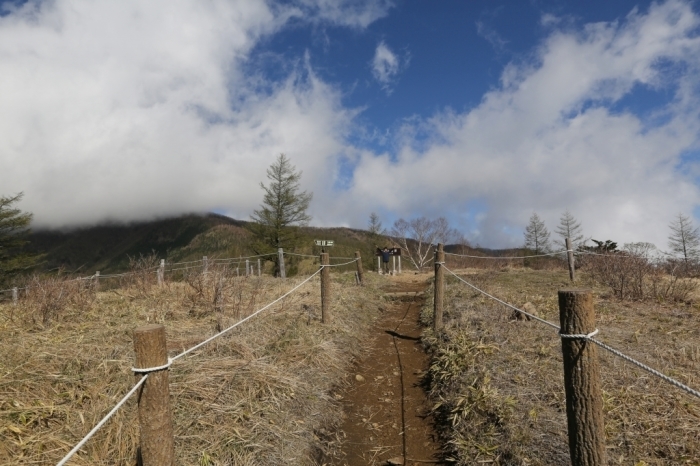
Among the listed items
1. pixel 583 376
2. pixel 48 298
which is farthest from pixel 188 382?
pixel 48 298

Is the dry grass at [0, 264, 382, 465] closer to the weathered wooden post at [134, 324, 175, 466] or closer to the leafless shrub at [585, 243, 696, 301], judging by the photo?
the weathered wooden post at [134, 324, 175, 466]

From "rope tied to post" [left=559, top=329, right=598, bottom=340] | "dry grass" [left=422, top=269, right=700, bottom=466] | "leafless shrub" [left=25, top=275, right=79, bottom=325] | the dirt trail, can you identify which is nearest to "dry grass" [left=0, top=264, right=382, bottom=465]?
"leafless shrub" [left=25, top=275, right=79, bottom=325]

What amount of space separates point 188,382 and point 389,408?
92.4 inches

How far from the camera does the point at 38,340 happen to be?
5.09m

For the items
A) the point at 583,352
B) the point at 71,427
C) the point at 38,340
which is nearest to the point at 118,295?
the point at 38,340

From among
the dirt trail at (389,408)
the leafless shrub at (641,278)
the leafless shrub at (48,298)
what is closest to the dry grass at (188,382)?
the leafless shrub at (48,298)

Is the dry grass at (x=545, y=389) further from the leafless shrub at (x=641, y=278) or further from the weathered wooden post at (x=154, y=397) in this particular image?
the weathered wooden post at (x=154, y=397)

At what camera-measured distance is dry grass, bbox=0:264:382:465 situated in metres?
3.10

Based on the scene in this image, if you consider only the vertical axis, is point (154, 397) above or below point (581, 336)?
below

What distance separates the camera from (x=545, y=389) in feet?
13.1

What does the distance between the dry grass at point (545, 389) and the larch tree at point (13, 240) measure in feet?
127

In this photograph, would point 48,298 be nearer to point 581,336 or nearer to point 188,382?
point 188,382

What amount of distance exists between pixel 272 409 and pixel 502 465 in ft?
7.10

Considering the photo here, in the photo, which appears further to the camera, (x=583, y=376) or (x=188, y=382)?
(x=188, y=382)
